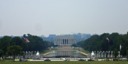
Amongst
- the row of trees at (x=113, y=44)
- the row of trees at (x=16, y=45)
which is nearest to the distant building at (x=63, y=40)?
the row of trees at (x=16, y=45)

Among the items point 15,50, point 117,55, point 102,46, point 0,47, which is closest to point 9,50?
point 15,50

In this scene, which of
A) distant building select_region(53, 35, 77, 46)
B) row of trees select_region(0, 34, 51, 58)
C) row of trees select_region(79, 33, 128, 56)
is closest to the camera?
row of trees select_region(0, 34, 51, 58)

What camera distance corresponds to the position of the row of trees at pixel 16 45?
7431 centimetres

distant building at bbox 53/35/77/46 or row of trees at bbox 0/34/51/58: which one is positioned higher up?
distant building at bbox 53/35/77/46

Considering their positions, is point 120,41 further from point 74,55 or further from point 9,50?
point 9,50

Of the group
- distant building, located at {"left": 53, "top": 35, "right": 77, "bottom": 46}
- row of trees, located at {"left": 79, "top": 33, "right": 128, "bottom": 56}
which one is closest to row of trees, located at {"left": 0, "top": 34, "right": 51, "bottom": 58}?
distant building, located at {"left": 53, "top": 35, "right": 77, "bottom": 46}

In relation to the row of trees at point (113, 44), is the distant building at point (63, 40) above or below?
above

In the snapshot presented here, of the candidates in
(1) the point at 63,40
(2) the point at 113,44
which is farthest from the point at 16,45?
(1) the point at 63,40

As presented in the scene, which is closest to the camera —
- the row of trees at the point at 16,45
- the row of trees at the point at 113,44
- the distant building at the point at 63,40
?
the row of trees at the point at 16,45

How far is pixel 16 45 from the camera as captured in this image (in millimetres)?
79500

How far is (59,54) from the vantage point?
95.8m

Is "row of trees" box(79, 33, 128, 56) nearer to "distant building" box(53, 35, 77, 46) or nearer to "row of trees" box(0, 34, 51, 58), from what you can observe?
"row of trees" box(0, 34, 51, 58)

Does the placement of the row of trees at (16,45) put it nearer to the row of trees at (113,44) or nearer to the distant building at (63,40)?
the distant building at (63,40)

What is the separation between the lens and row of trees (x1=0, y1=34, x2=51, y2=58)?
74.3 meters
